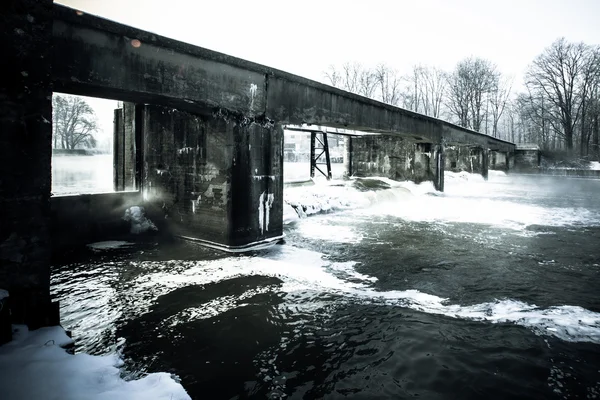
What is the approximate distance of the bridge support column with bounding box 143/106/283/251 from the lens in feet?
25.5

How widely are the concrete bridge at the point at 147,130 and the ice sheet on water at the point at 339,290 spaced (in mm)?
1118

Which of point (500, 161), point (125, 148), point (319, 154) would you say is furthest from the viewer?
point (500, 161)

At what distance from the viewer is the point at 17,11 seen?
3396mm

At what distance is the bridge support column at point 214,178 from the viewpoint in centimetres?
777

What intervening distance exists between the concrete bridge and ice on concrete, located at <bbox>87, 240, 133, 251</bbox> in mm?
275

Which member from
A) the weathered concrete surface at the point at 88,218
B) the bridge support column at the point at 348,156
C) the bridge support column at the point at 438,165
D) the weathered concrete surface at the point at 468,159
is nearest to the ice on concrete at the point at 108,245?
the weathered concrete surface at the point at 88,218

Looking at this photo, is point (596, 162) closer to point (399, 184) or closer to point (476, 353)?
point (399, 184)

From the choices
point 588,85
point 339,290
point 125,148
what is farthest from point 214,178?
point 588,85

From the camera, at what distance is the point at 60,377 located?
272cm

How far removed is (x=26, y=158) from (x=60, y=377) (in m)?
2.14

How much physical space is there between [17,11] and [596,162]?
4860 centimetres

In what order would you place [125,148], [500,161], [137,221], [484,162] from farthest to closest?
[500,161]
[484,162]
[125,148]
[137,221]

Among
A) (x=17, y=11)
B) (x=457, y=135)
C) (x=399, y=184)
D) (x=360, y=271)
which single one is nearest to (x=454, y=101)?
(x=457, y=135)

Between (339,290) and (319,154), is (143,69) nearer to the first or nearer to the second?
(339,290)
